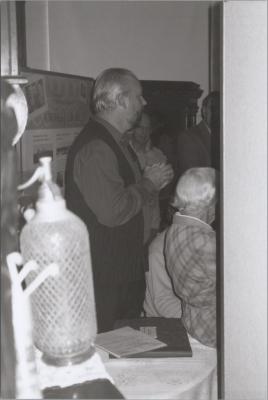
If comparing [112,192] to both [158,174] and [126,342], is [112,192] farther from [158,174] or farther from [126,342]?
[126,342]

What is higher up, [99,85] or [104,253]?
[99,85]

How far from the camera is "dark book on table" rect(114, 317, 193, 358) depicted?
1.06 meters

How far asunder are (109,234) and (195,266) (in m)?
0.50

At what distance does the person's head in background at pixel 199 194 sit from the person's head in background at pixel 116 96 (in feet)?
1.48

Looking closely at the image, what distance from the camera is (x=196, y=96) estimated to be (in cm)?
391

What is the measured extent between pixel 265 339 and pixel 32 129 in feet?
4.74

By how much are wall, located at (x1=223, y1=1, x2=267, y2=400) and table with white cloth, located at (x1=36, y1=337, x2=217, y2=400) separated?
5.0 inches

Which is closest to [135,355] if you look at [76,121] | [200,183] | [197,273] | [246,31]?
[197,273]

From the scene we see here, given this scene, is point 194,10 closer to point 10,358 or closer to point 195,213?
point 195,213

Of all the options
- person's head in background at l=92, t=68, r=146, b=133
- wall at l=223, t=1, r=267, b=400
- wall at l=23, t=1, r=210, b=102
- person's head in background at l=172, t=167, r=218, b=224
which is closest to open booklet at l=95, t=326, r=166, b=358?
wall at l=223, t=1, r=267, b=400

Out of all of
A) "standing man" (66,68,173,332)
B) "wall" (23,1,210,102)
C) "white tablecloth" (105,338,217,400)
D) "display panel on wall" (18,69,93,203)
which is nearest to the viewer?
"white tablecloth" (105,338,217,400)

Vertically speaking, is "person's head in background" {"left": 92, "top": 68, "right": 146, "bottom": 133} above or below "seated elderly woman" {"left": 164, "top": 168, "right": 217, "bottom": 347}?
above

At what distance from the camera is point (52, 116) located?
220 cm

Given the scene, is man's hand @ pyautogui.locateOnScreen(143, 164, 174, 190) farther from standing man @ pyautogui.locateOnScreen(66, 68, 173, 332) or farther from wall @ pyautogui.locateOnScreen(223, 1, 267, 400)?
wall @ pyautogui.locateOnScreen(223, 1, 267, 400)
